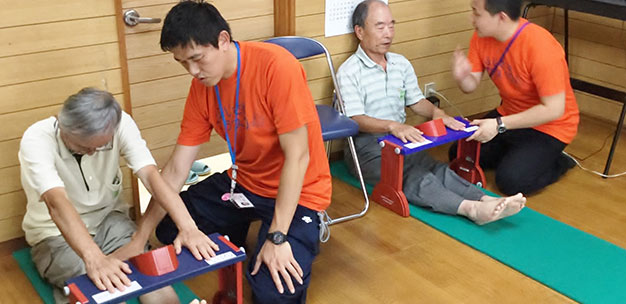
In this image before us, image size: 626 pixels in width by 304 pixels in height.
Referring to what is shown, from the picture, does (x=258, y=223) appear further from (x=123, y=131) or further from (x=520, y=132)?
(x=520, y=132)

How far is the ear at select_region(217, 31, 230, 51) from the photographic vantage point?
236 cm

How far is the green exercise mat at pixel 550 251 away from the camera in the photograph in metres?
2.88

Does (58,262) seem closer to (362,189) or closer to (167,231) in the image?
(167,231)

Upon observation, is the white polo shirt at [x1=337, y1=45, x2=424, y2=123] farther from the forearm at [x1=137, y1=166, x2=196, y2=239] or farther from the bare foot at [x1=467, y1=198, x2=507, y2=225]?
the forearm at [x1=137, y1=166, x2=196, y2=239]

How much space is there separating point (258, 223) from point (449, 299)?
3.26ft

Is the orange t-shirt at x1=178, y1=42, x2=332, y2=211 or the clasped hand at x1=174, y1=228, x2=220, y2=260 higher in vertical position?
the orange t-shirt at x1=178, y1=42, x2=332, y2=211

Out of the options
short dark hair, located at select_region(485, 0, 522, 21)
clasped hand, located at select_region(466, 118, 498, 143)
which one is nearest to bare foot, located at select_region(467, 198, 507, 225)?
clasped hand, located at select_region(466, 118, 498, 143)

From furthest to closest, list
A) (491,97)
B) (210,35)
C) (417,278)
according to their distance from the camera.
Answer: (491,97) → (417,278) → (210,35)

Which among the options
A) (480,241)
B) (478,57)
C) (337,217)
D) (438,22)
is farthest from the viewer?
(438,22)

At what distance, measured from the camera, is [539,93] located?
349 centimetres

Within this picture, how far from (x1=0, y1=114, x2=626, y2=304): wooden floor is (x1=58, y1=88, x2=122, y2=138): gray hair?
0.80 metres

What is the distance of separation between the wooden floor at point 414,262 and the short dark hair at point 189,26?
1.04 meters

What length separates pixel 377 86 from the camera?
371cm

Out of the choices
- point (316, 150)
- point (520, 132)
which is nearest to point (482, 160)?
point (520, 132)
